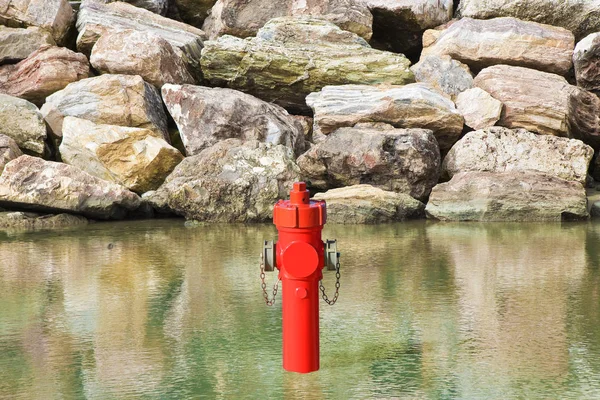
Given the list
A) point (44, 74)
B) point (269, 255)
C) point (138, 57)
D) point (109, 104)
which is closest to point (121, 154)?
point (109, 104)

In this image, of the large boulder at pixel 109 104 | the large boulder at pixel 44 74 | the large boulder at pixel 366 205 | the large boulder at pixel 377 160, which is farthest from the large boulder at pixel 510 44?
the large boulder at pixel 44 74

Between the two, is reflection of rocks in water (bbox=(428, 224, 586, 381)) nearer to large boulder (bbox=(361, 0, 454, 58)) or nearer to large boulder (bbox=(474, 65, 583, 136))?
large boulder (bbox=(474, 65, 583, 136))

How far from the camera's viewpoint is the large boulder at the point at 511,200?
926cm

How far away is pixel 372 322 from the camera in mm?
5035

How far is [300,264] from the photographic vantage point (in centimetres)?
389

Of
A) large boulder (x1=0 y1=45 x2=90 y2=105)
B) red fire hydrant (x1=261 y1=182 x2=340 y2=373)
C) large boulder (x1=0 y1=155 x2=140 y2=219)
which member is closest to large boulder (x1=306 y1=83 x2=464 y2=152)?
large boulder (x1=0 y1=155 x2=140 y2=219)

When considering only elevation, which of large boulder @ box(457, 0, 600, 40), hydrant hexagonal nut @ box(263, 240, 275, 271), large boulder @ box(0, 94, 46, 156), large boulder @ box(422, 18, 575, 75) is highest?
large boulder @ box(457, 0, 600, 40)

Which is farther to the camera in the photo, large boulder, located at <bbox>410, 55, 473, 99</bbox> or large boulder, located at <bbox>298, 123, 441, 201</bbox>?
large boulder, located at <bbox>410, 55, 473, 99</bbox>

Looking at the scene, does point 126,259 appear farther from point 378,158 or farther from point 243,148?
point 378,158

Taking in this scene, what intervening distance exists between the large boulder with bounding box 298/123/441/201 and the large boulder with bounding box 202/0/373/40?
3.62 metres

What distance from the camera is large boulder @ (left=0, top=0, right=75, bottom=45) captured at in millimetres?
12836

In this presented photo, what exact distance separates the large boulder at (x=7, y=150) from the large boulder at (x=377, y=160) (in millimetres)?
3511

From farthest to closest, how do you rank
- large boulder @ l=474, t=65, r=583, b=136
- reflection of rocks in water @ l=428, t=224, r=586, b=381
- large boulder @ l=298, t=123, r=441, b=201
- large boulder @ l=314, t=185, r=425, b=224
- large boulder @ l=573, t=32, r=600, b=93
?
large boulder @ l=573, t=32, r=600, b=93
large boulder @ l=474, t=65, r=583, b=136
large boulder @ l=298, t=123, r=441, b=201
large boulder @ l=314, t=185, r=425, b=224
reflection of rocks in water @ l=428, t=224, r=586, b=381

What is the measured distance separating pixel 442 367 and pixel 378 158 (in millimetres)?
5748
